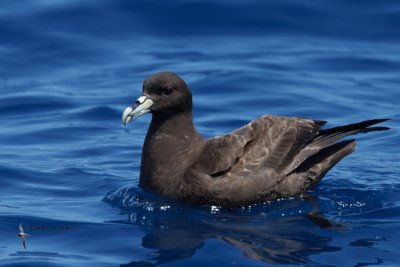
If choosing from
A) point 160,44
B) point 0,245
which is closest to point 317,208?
point 0,245

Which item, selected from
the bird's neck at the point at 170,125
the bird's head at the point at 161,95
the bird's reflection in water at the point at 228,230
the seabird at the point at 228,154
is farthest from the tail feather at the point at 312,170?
the bird's head at the point at 161,95

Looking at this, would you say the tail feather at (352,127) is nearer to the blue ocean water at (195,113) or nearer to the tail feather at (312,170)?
the tail feather at (312,170)

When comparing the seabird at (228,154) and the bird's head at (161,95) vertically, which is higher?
the bird's head at (161,95)

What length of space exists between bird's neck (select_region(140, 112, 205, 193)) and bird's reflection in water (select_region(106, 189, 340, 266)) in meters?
0.23

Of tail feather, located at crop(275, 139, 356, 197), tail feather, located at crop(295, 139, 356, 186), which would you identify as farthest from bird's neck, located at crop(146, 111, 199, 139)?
tail feather, located at crop(295, 139, 356, 186)

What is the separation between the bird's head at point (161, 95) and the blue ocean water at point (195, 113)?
0.80 meters

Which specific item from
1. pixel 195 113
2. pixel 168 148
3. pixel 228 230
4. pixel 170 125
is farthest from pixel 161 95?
pixel 195 113

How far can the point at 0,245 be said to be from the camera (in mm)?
7898

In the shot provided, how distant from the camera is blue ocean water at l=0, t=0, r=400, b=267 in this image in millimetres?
7887

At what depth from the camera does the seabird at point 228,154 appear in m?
8.54

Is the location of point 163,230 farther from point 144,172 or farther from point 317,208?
point 317,208

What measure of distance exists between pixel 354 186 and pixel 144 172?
82.6 inches

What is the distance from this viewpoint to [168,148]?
8891mm

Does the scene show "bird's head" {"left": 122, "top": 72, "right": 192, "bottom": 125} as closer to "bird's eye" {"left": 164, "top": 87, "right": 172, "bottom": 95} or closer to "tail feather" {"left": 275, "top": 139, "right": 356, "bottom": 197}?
"bird's eye" {"left": 164, "top": 87, "right": 172, "bottom": 95}
